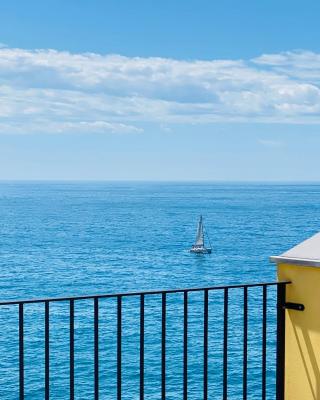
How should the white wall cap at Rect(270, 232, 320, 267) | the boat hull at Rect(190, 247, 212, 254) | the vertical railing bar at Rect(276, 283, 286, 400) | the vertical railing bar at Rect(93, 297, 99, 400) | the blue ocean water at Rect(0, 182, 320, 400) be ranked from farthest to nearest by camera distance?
the boat hull at Rect(190, 247, 212, 254), the blue ocean water at Rect(0, 182, 320, 400), the vertical railing bar at Rect(276, 283, 286, 400), the white wall cap at Rect(270, 232, 320, 267), the vertical railing bar at Rect(93, 297, 99, 400)

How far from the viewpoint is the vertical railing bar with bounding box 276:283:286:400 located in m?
3.81

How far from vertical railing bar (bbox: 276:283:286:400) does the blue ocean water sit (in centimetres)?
3088

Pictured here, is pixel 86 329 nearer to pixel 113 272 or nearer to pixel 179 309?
pixel 179 309

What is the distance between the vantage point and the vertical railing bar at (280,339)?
3.81m

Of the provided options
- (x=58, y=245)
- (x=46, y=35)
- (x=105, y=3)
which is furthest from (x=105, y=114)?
(x=58, y=245)

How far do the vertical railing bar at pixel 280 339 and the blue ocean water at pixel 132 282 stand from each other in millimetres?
30877

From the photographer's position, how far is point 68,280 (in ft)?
168

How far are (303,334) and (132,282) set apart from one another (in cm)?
4555

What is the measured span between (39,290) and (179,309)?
33.5 ft

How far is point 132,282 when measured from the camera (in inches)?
1925

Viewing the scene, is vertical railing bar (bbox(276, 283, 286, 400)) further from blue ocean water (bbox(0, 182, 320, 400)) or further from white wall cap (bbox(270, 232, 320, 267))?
blue ocean water (bbox(0, 182, 320, 400))

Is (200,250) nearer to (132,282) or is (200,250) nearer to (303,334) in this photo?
(132,282)

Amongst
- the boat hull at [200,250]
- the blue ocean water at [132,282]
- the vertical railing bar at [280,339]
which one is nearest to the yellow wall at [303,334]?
the vertical railing bar at [280,339]

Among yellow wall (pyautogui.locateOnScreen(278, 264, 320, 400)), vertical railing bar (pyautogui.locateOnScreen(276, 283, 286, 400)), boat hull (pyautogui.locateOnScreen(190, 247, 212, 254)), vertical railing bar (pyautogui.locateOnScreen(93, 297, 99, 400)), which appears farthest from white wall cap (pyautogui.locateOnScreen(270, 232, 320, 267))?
boat hull (pyautogui.locateOnScreen(190, 247, 212, 254))
